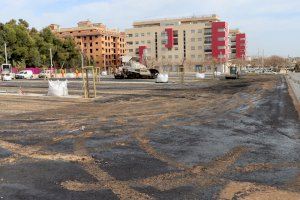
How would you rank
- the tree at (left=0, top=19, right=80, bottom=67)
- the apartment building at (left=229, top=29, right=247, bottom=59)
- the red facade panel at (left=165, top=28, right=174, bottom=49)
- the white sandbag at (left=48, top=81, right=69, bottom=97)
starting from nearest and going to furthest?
the white sandbag at (left=48, top=81, right=69, bottom=97), the tree at (left=0, top=19, right=80, bottom=67), the red facade panel at (left=165, top=28, right=174, bottom=49), the apartment building at (left=229, top=29, right=247, bottom=59)

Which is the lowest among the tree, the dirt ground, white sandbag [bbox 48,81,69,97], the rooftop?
the dirt ground

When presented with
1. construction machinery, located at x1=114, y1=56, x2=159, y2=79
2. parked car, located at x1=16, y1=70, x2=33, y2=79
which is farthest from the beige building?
construction machinery, located at x1=114, y1=56, x2=159, y2=79

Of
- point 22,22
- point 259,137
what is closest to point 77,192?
point 259,137

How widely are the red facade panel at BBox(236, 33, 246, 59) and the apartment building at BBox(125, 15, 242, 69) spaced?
25.2 meters

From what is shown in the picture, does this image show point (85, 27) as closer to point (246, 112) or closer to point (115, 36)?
point (115, 36)

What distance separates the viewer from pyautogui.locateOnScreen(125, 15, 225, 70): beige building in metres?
126

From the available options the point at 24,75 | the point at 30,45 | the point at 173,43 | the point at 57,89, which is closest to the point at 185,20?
the point at 173,43

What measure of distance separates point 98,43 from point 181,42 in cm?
2893

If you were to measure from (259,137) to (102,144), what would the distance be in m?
4.04

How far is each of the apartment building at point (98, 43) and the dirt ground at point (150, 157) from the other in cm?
11863

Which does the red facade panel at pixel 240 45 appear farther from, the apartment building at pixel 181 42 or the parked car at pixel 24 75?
the parked car at pixel 24 75

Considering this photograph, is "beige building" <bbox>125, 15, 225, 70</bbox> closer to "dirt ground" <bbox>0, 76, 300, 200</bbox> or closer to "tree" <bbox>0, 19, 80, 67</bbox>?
"tree" <bbox>0, 19, 80, 67</bbox>

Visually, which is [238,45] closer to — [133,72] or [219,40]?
[219,40]

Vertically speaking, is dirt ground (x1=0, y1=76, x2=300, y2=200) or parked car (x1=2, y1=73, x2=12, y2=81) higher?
parked car (x1=2, y1=73, x2=12, y2=81)
